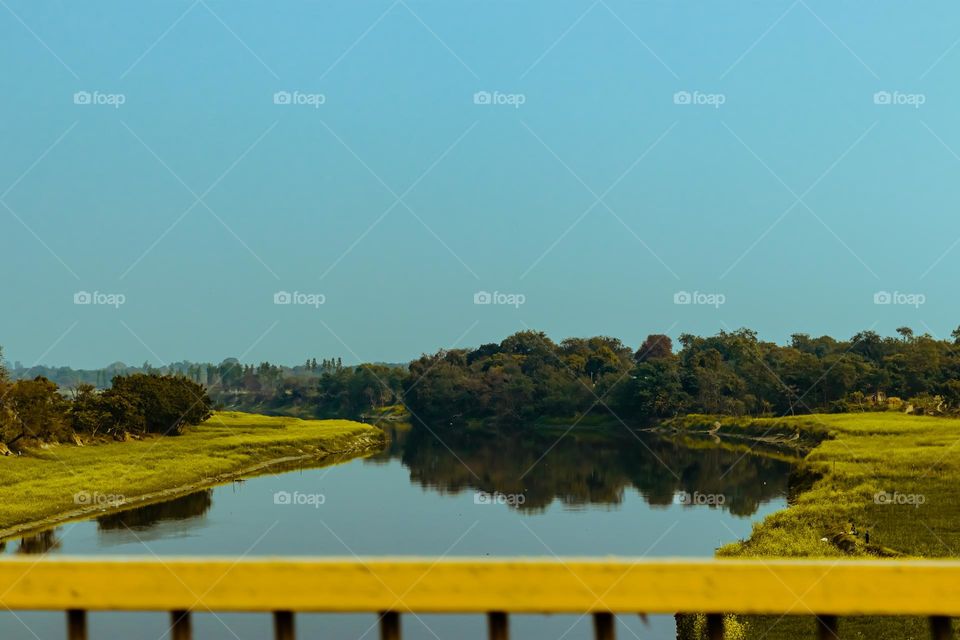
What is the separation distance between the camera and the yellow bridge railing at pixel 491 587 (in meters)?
2.87

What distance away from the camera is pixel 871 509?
85.8 ft

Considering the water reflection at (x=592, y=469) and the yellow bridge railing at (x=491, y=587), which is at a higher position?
the yellow bridge railing at (x=491, y=587)

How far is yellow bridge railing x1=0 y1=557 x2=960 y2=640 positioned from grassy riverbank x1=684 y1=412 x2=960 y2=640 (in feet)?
0.53

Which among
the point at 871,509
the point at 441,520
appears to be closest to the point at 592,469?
the point at 441,520

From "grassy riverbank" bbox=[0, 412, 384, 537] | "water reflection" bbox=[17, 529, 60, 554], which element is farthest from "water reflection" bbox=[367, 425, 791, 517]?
"water reflection" bbox=[17, 529, 60, 554]

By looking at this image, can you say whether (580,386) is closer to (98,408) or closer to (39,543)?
(98,408)

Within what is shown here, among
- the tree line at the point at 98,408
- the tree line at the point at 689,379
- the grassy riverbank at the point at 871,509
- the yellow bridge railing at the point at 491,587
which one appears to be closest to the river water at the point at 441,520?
the grassy riverbank at the point at 871,509

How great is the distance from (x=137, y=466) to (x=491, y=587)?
142ft

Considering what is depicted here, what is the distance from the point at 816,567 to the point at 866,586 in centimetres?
14

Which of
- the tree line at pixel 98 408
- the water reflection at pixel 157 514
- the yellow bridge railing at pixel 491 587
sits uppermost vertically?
the tree line at pixel 98 408

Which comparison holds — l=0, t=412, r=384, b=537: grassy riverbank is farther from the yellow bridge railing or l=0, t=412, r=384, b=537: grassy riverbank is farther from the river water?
the yellow bridge railing

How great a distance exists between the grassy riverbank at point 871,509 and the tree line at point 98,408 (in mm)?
31187

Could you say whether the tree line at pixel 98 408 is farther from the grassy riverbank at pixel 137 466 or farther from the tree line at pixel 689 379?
the tree line at pixel 689 379

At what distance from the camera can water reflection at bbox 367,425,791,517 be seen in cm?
4034
